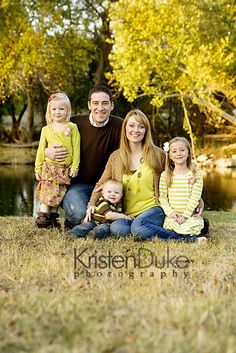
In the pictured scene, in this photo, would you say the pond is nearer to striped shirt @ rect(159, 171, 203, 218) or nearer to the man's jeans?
the man's jeans

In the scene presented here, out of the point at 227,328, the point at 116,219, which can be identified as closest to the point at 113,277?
the point at 227,328

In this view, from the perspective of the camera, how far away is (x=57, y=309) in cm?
260

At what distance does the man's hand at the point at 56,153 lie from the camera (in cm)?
517

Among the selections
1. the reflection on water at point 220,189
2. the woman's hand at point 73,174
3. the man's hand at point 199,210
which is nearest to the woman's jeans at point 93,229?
the woman's hand at point 73,174

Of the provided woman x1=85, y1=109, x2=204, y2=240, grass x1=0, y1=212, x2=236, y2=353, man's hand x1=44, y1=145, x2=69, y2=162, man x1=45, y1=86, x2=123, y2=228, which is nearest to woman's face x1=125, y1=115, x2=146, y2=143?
woman x1=85, y1=109, x2=204, y2=240

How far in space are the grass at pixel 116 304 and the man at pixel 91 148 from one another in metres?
0.93

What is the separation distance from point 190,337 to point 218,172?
1513 centimetres

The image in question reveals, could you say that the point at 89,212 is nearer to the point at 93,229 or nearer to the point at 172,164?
the point at 93,229

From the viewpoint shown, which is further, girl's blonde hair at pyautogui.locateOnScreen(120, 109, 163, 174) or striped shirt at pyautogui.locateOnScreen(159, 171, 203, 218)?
girl's blonde hair at pyautogui.locateOnScreen(120, 109, 163, 174)

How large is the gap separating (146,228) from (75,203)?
0.89 meters

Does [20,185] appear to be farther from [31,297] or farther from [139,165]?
[31,297]

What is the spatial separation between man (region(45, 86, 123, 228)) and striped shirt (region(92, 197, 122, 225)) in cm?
26

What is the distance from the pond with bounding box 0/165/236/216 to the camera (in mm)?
10656

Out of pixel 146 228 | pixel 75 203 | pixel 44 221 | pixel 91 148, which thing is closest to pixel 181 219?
pixel 146 228
